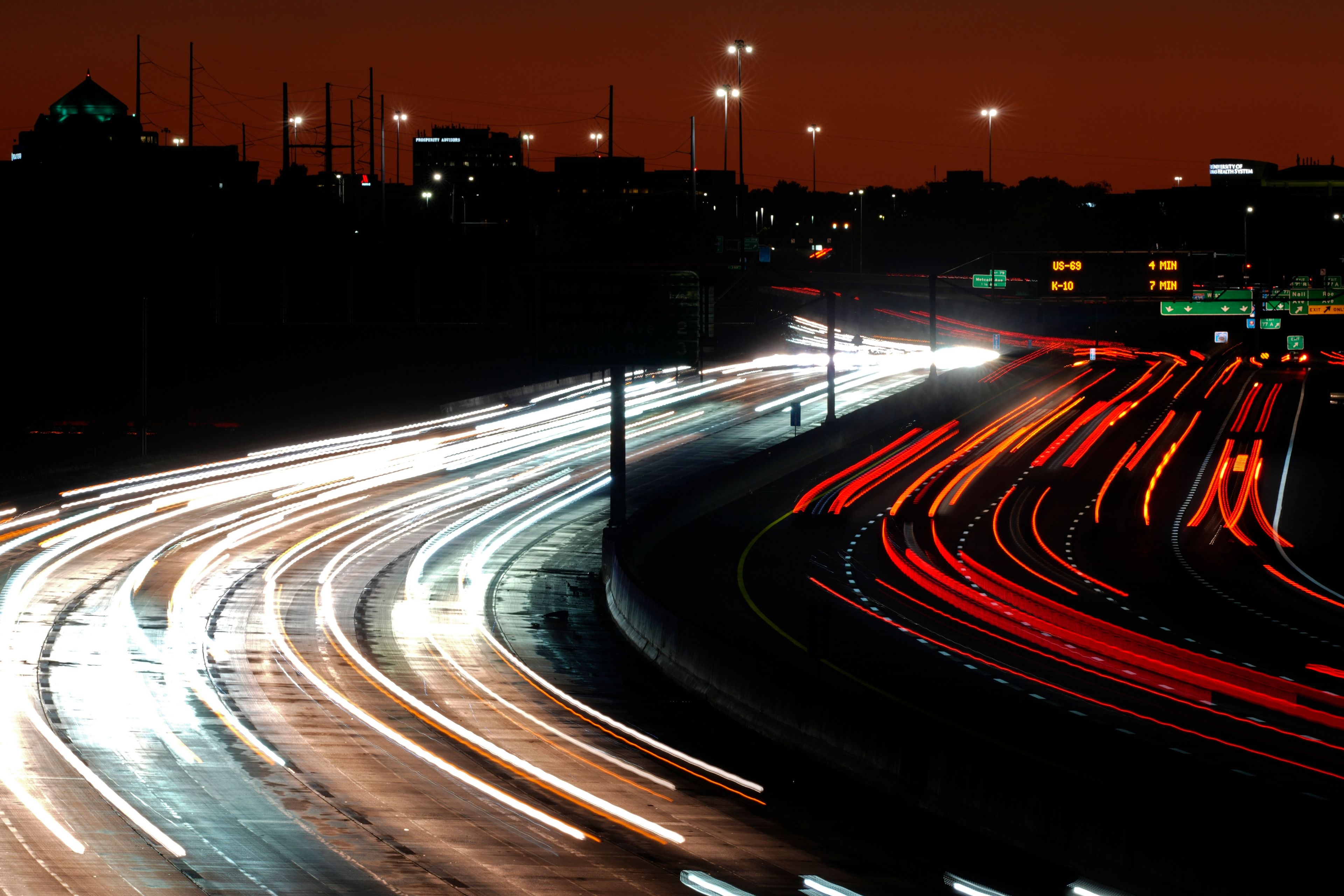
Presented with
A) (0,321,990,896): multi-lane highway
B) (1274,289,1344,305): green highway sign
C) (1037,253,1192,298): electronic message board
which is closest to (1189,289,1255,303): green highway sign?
(1037,253,1192,298): electronic message board

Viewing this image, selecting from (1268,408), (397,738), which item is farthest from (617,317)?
(1268,408)

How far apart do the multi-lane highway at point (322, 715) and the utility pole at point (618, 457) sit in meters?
2.26

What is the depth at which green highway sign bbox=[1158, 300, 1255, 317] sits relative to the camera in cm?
7094

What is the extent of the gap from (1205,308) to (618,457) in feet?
148

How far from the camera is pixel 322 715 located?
1978cm

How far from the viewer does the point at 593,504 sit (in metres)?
45.1

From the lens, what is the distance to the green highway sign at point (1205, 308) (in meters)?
70.9

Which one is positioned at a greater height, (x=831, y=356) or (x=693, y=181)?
(x=693, y=181)

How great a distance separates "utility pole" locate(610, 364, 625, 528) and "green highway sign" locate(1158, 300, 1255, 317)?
42.6 m

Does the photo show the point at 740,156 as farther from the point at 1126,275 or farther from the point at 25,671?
the point at 25,671

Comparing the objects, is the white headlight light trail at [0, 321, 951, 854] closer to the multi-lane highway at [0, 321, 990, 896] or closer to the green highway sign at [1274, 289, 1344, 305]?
the multi-lane highway at [0, 321, 990, 896]

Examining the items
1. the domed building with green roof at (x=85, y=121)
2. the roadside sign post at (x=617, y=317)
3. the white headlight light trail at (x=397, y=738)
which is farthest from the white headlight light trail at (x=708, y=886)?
the domed building with green roof at (x=85, y=121)

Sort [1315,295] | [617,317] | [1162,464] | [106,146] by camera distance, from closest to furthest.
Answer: [617,317] < [1162,464] < [1315,295] < [106,146]

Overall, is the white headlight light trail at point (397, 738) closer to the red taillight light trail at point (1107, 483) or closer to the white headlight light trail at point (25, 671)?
the white headlight light trail at point (25, 671)
